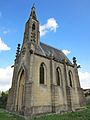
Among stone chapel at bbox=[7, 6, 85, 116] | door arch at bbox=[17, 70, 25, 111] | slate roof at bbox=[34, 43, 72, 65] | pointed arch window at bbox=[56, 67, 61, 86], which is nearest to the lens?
stone chapel at bbox=[7, 6, 85, 116]

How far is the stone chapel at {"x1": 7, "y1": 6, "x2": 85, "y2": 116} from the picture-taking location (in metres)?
17.2

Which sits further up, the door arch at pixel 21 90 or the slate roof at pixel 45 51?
the slate roof at pixel 45 51

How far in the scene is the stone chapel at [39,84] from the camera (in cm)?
1719

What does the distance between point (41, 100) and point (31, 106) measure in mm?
2136

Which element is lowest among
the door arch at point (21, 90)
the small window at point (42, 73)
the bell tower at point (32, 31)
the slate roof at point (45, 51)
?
the door arch at point (21, 90)

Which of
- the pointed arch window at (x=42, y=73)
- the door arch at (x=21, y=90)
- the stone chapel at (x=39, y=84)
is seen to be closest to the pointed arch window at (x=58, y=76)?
the stone chapel at (x=39, y=84)

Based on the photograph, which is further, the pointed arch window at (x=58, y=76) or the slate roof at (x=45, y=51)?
the slate roof at (x=45, y=51)

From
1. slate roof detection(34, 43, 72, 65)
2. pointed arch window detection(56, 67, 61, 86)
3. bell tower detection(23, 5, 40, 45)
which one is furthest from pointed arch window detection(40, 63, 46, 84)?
bell tower detection(23, 5, 40, 45)

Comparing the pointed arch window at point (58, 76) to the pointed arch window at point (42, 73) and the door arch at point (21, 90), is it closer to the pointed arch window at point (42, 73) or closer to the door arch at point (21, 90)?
the pointed arch window at point (42, 73)

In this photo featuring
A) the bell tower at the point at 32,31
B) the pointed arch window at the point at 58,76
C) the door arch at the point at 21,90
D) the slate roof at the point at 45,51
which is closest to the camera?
the door arch at the point at 21,90

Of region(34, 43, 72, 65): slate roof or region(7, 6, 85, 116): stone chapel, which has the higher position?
region(34, 43, 72, 65): slate roof

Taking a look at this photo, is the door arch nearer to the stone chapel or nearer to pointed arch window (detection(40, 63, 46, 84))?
the stone chapel

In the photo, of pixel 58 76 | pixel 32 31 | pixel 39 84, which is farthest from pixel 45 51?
pixel 39 84

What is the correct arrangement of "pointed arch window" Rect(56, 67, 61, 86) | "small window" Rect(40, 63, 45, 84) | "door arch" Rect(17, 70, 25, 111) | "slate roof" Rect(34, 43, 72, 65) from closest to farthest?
"door arch" Rect(17, 70, 25, 111), "small window" Rect(40, 63, 45, 84), "pointed arch window" Rect(56, 67, 61, 86), "slate roof" Rect(34, 43, 72, 65)
